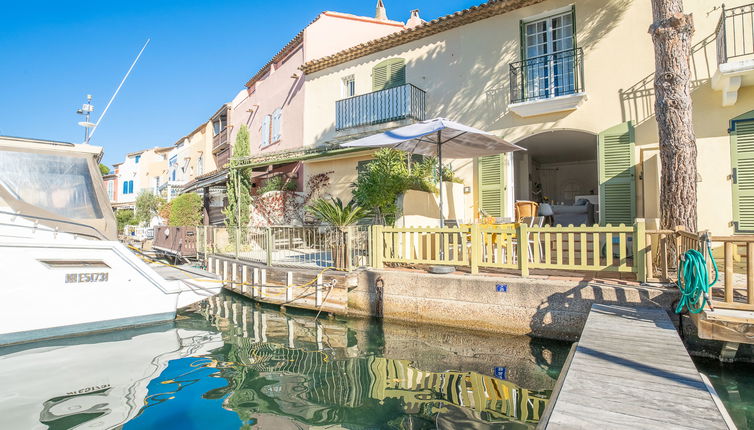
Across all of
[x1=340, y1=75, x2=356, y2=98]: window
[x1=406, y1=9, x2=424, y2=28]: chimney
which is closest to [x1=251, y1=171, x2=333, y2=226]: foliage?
[x1=340, y1=75, x2=356, y2=98]: window

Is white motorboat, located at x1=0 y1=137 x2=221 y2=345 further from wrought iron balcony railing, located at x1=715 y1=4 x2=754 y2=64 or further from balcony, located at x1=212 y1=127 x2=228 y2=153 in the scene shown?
balcony, located at x1=212 y1=127 x2=228 y2=153

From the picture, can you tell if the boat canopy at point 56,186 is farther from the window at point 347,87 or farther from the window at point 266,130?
the window at point 266,130

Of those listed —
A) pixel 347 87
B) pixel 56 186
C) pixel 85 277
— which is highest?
pixel 347 87

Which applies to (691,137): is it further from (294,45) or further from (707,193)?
(294,45)

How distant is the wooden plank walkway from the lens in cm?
259

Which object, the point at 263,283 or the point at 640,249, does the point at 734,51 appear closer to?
the point at 640,249

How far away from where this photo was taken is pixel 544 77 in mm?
10328

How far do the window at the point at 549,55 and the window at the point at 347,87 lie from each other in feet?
20.8

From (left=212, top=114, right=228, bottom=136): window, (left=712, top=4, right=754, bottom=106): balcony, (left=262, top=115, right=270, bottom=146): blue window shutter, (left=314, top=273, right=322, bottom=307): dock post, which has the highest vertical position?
(left=212, top=114, right=228, bottom=136): window

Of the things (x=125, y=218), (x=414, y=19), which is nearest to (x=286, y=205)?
(x=414, y=19)

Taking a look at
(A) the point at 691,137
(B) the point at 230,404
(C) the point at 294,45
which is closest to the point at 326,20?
(C) the point at 294,45

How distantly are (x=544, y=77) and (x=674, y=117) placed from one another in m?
4.05

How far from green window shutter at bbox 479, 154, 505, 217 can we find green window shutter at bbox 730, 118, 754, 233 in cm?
466

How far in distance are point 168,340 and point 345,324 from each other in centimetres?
311
